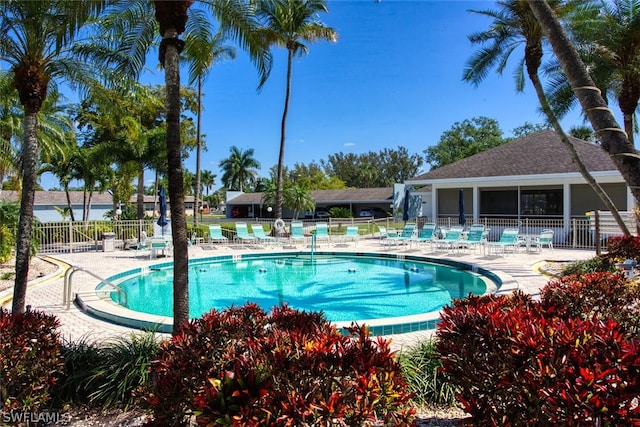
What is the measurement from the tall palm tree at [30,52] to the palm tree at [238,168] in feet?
206

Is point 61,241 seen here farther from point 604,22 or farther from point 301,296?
point 604,22

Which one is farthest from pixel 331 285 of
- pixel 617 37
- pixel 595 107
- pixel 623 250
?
pixel 617 37

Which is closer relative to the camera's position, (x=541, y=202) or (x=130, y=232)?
(x=130, y=232)

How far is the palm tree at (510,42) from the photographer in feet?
38.0

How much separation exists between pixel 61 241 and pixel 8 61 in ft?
46.4

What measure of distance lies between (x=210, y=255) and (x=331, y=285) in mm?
6782

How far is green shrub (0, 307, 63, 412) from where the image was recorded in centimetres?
354

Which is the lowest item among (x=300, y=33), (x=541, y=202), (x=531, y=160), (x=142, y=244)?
(x=142, y=244)

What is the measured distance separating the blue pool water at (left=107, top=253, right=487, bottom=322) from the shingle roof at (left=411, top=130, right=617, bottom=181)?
9583 mm

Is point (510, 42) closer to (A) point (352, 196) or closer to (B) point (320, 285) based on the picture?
(B) point (320, 285)

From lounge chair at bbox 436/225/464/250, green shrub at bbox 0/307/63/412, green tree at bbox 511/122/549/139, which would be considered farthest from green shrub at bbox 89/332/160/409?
green tree at bbox 511/122/549/139

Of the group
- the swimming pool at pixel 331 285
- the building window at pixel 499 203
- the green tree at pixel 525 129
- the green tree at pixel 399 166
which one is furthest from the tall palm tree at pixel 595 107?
the green tree at pixel 399 166

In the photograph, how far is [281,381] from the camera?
2713mm

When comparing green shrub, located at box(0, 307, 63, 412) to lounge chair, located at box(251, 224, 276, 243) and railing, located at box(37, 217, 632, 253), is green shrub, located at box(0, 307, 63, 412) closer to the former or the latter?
railing, located at box(37, 217, 632, 253)
